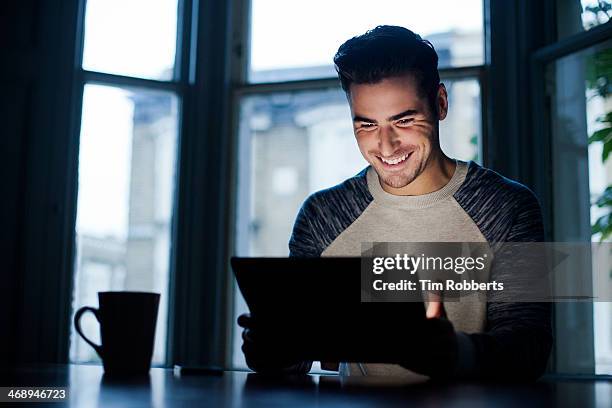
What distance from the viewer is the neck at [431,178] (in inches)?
76.0

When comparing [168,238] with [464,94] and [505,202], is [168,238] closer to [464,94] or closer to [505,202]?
[464,94]

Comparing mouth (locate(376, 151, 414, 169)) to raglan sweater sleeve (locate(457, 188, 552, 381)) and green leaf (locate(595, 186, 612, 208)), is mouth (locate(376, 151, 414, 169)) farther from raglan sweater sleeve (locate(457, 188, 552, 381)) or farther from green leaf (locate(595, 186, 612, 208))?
green leaf (locate(595, 186, 612, 208))

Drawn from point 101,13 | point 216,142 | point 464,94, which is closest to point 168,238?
point 216,142

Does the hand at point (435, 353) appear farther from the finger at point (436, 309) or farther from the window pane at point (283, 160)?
the window pane at point (283, 160)

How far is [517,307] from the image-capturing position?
1.47 meters

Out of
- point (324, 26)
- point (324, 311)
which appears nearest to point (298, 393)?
point (324, 311)

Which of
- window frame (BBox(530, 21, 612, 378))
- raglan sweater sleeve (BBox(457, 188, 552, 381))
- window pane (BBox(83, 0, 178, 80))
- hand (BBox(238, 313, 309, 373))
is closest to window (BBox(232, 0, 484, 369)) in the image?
window frame (BBox(530, 21, 612, 378))

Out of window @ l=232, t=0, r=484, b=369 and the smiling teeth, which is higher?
window @ l=232, t=0, r=484, b=369

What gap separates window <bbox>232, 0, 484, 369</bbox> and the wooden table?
2009 mm

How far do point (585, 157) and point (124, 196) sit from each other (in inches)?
71.8

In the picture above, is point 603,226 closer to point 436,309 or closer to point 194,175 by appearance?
point 436,309

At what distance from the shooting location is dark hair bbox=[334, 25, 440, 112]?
1.85 m

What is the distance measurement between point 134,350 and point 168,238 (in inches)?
75.6

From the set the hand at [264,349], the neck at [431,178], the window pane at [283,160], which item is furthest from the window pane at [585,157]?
the hand at [264,349]
